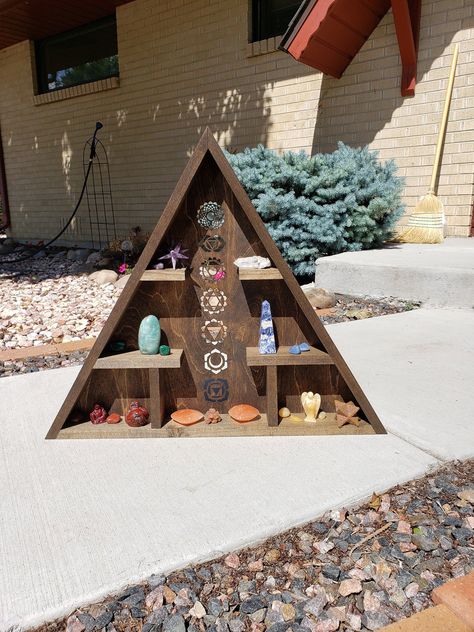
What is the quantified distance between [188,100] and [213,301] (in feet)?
24.0

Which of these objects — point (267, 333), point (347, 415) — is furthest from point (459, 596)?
point (267, 333)

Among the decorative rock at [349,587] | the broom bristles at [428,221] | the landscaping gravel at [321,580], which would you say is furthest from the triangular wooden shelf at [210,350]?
the broom bristles at [428,221]

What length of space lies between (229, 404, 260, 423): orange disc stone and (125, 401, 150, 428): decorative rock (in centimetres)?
38

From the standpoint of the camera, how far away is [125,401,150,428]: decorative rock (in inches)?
86.3

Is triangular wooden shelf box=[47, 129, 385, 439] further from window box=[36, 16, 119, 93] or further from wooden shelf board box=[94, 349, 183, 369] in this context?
window box=[36, 16, 119, 93]

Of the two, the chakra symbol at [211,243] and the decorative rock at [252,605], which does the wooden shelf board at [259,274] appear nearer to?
the chakra symbol at [211,243]

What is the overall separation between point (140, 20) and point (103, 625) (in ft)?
31.7

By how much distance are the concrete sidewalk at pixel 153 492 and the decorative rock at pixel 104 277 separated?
4.30 metres

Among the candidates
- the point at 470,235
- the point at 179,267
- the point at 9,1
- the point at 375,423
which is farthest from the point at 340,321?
the point at 9,1

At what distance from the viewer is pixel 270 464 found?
1952 millimetres

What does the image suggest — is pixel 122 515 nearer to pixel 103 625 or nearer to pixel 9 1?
pixel 103 625

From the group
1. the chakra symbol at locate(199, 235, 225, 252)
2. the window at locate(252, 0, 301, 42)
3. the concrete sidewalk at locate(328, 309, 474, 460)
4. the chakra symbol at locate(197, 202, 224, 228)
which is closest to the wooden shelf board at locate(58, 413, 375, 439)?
the concrete sidewalk at locate(328, 309, 474, 460)

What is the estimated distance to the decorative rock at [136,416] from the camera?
2.19 metres

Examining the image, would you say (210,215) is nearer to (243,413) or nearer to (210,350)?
(210,350)
